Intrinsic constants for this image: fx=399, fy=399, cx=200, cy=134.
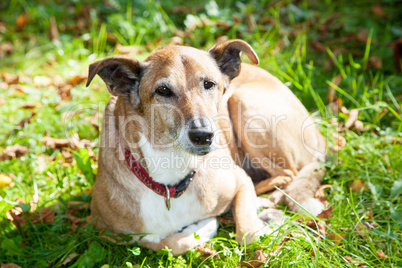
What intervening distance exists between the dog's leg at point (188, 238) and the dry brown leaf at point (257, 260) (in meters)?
0.40

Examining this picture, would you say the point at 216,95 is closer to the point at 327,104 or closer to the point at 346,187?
the point at 346,187

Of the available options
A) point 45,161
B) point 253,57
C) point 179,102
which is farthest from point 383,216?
point 45,161

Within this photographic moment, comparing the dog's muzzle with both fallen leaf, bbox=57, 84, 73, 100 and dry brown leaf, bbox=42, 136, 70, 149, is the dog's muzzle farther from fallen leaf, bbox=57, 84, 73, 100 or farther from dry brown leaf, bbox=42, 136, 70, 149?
fallen leaf, bbox=57, 84, 73, 100

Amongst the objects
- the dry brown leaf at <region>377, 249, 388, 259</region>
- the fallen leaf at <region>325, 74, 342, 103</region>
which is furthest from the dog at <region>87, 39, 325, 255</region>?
the fallen leaf at <region>325, 74, 342, 103</region>

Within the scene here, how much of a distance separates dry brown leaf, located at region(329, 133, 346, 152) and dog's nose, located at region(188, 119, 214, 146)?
1766mm

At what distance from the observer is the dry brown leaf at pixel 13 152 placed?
406 centimetres

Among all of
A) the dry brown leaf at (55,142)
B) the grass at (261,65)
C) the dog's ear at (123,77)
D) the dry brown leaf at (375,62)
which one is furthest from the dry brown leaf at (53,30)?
the dry brown leaf at (375,62)

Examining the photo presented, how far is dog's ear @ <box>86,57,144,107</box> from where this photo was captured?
9.46 ft

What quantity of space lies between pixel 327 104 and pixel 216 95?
82.3 inches

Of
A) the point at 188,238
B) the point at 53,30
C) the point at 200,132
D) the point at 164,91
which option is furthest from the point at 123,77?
the point at 53,30

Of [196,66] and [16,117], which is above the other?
[196,66]

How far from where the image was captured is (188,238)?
312 cm

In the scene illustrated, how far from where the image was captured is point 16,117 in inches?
185

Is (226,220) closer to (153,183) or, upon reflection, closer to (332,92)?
(153,183)
